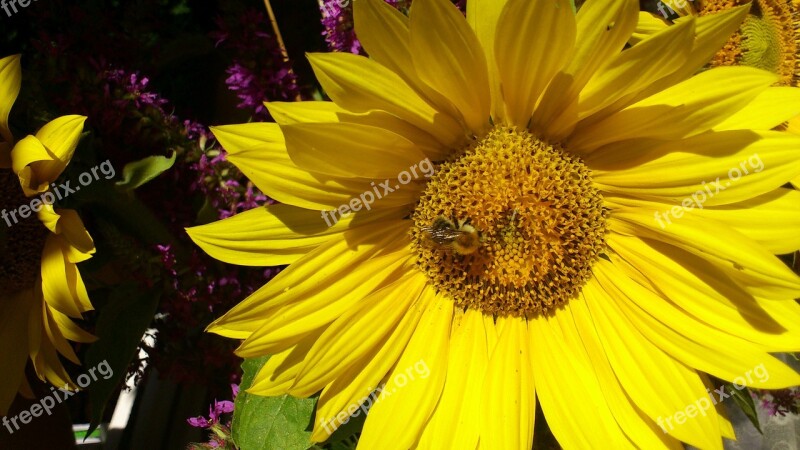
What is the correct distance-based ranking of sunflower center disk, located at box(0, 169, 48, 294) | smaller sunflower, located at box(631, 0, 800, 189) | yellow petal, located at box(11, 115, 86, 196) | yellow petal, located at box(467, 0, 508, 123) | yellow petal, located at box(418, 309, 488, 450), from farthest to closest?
smaller sunflower, located at box(631, 0, 800, 189) < sunflower center disk, located at box(0, 169, 48, 294) < yellow petal, located at box(418, 309, 488, 450) < yellow petal, located at box(11, 115, 86, 196) < yellow petal, located at box(467, 0, 508, 123)

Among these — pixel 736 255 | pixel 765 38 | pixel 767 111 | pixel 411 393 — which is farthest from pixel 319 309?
pixel 765 38

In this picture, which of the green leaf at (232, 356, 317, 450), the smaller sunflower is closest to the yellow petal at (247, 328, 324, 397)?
the green leaf at (232, 356, 317, 450)

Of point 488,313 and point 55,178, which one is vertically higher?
point 55,178

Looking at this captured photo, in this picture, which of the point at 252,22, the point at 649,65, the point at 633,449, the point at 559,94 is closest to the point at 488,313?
the point at 633,449

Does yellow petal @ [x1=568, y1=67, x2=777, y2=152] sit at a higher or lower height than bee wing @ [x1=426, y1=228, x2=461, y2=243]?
higher

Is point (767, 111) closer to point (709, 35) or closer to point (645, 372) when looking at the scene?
point (709, 35)

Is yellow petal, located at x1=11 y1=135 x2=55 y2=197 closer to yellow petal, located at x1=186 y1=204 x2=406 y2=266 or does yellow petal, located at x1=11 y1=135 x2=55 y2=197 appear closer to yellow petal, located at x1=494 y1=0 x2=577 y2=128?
yellow petal, located at x1=186 y1=204 x2=406 y2=266

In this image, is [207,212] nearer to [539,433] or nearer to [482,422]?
[482,422]
